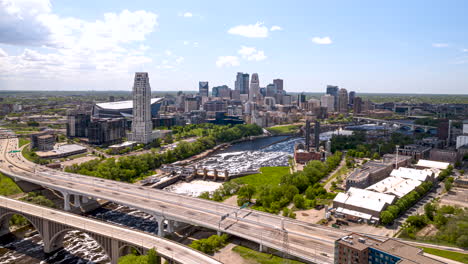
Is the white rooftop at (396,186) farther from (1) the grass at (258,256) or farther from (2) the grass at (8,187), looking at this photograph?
(2) the grass at (8,187)

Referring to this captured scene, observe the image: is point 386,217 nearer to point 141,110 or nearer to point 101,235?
point 101,235

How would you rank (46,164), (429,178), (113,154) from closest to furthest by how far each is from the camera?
(429,178)
(46,164)
(113,154)

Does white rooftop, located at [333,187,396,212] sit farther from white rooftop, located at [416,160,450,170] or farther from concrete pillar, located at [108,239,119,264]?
concrete pillar, located at [108,239,119,264]

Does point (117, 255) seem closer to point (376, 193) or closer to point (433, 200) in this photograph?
point (376, 193)

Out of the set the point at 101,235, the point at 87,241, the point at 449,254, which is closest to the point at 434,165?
the point at 449,254

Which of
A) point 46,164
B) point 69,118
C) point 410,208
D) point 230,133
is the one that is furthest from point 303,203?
point 69,118

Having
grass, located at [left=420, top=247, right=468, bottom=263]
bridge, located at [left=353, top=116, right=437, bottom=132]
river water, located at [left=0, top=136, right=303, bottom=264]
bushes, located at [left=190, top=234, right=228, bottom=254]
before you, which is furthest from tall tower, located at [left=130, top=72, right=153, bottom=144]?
bridge, located at [left=353, top=116, right=437, bottom=132]
